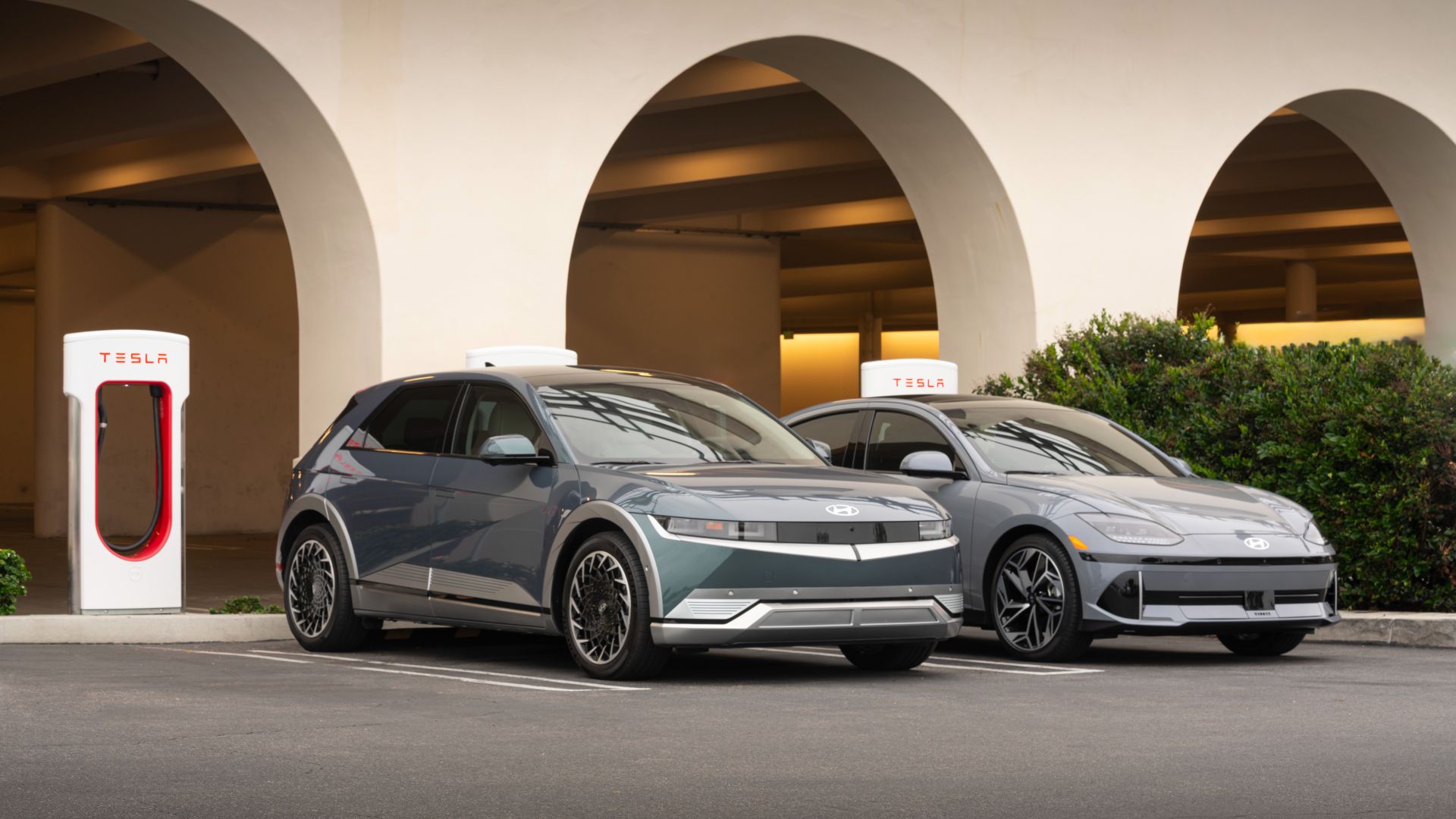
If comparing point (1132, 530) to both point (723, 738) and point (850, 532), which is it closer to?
point (850, 532)

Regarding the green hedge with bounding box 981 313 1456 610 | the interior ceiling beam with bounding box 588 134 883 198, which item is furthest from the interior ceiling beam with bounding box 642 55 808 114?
the green hedge with bounding box 981 313 1456 610

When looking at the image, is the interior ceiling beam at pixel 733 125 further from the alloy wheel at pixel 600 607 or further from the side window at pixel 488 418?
the alloy wheel at pixel 600 607

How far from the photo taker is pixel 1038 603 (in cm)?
1005

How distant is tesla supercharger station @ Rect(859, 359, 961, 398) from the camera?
14227 mm

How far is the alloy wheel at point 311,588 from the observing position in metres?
10.6

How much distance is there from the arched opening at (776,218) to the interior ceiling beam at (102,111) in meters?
4.82

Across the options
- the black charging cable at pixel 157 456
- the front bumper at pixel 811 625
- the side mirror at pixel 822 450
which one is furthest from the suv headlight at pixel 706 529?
the black charging cable at pixel 157 456

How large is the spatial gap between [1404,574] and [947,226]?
5138mm

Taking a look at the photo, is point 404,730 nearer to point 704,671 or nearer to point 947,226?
point 704,671

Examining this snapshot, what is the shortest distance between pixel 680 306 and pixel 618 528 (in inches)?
807

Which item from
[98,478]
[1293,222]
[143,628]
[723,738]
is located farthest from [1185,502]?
[1293,222]

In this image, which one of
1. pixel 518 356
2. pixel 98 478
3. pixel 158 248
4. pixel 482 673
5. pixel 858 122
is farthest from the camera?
pixel 158 248

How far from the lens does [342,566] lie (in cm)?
1043

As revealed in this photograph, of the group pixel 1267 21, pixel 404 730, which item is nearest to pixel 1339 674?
pixel 404 730
